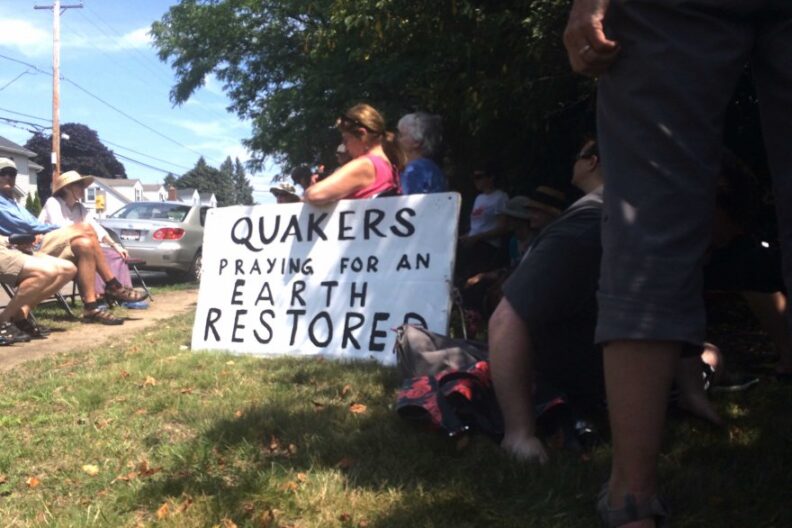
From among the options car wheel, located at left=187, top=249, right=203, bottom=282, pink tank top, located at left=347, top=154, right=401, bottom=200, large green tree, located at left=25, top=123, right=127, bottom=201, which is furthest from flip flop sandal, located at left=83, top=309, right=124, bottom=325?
large green tree, located at left=25, top=123, right=127, bottom=201

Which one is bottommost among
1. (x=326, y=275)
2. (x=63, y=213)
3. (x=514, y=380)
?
(x=514, y=380)

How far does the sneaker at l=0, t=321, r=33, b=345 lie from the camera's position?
6344mm

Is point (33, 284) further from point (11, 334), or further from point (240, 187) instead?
point (240, 187)

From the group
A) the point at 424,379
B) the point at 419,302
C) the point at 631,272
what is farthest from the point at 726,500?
the point at 419,302

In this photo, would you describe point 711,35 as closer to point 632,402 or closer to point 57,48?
point 632,402

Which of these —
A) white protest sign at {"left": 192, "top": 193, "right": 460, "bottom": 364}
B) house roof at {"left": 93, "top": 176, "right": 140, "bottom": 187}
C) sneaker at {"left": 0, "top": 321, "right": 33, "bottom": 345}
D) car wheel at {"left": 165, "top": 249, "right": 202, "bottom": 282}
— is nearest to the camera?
white protest sign at {"left": 192, "top": 193, "right": 460, "bottom": 364}

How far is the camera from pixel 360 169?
483 cm

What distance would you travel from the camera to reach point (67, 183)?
334 inches

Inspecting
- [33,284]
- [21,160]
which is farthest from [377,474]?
[21,160]

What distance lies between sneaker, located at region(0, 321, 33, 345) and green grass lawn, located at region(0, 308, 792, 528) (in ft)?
9.13

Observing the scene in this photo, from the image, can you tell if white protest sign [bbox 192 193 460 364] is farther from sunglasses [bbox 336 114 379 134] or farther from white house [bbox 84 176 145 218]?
white house [bbox 84 176 145 218]

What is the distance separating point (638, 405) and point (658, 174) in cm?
52

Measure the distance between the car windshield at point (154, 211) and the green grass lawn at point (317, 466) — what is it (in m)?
10.8

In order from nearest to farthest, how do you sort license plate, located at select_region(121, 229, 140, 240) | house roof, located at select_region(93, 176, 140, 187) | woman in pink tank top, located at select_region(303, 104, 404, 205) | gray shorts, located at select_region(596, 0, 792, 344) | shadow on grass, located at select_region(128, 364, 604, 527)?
gray shorts, located at select_region(596, 0, 792, 344)
shadow on grass, located at select_region(128, 364, 604, 527)
woman in pink tank top, located at select_region(303, 104, 404, 205)
license plate, located at select_region(121, 229, 140, 240)
house roof, located at select_region(93, 176, 140, 187)
